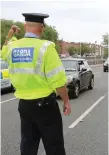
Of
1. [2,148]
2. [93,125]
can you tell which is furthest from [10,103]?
[2,148]

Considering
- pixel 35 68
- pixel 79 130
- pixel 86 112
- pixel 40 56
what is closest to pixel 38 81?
pixel 35 68

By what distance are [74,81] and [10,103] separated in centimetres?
258

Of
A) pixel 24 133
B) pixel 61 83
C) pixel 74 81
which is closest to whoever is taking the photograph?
pixel 61 83

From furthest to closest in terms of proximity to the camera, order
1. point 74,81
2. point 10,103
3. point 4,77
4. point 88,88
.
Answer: point 88,88
point 4,77
point 74,81
point 10,103

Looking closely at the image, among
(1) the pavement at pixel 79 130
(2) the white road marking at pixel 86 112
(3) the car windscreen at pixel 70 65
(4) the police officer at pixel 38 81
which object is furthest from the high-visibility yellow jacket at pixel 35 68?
(3) the car windscreen at pixel 70 65

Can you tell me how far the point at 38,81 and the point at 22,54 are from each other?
0.32 metres

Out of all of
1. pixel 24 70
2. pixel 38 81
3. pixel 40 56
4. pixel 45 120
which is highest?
pixel 40 56

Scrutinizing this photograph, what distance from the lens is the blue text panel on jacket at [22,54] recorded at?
11.4 feet

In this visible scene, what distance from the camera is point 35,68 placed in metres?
3.46

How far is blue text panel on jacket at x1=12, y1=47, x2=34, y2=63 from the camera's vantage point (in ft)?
11.4

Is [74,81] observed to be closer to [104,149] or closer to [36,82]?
[104,149]

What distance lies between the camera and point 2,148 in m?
5.92

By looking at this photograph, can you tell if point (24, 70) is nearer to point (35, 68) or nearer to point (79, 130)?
point (35, 68)

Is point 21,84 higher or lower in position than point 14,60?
lower
